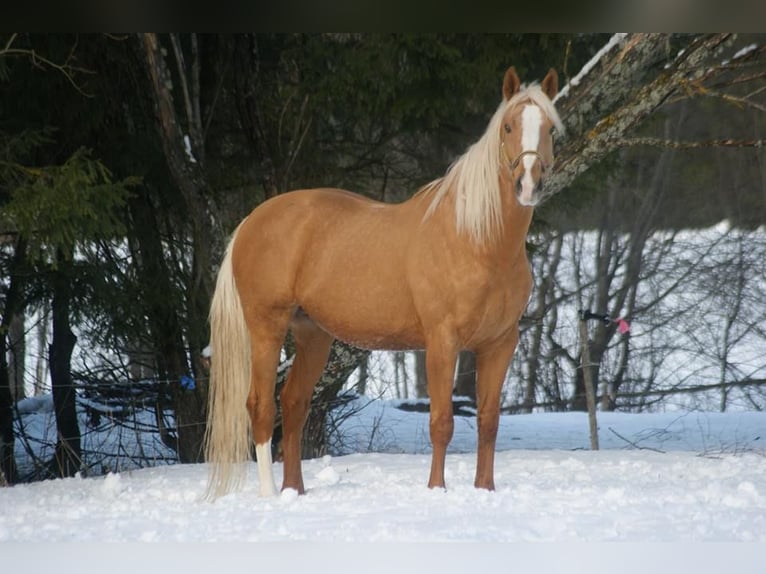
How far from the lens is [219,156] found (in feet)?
23.7

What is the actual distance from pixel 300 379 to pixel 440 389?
2.57ft

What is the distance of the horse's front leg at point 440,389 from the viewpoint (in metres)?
3.86

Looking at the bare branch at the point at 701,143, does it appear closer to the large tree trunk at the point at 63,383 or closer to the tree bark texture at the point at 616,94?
the tree bark texture at the point at 616,94

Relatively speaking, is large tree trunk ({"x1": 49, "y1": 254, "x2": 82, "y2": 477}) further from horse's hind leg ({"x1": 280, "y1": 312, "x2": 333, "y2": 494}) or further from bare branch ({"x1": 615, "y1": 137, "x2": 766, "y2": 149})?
bare branch ({"x1": 615, "y1": 137, "x2": 766, "y2": 149})

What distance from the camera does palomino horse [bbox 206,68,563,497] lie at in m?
3.85

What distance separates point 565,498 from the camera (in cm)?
385

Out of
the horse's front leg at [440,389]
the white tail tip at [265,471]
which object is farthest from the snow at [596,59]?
the white tail tip at [265,471]

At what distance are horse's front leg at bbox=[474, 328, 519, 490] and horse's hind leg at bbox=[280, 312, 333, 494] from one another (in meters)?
0.79

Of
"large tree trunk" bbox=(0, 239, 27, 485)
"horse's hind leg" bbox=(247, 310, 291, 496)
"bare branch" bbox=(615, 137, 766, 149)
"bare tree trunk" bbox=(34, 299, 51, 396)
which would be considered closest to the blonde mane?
"horse's hind leg" bbox=(247, 310, 291, 496)

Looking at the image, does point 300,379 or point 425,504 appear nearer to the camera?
point 425,504

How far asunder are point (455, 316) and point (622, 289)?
618 centimetres

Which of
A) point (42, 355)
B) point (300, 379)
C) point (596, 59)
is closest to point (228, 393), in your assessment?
point (300, 379)

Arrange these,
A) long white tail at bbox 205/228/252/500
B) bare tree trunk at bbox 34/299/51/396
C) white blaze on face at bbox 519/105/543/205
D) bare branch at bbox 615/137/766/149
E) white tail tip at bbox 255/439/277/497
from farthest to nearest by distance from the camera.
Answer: bare tree trunk at bbox 34/299/51/396, bare branch at bbox 615/137/766/149, long white tail at bbox 205/228/252/500, white tail tip at bbox 255/439/277/497, white blaze on face at bbox 519/105/543/205

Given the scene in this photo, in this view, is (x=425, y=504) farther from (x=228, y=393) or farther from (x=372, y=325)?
(x=228, y=393)
